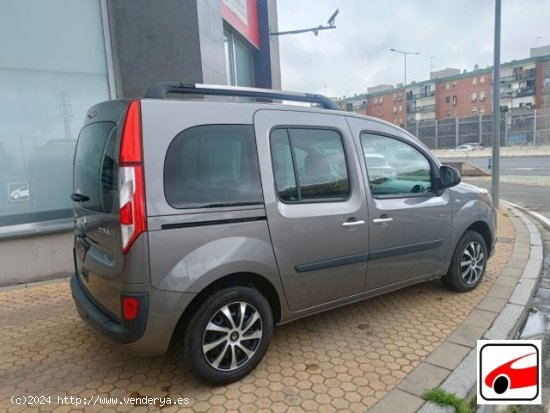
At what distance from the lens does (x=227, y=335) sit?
2.64m

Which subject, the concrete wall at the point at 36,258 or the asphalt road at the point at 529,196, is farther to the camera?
the asphalt road at the point at 529,196

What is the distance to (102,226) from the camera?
8.41 ft

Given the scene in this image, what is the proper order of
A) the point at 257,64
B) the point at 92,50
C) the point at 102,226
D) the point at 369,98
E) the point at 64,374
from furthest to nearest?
1. the point at 369,98
2. the point at 257,64
3. the point at 92,50
4. the point at 64,374
5. the point at 102,226

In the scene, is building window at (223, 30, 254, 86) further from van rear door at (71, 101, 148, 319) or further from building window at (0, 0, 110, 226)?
van rear door at (71, 101, 148, 319)

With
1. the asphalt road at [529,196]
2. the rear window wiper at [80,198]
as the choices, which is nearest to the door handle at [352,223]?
the rear window wiper at [80,198]

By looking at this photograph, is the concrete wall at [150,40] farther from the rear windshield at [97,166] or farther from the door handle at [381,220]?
the door handle at [381,220]

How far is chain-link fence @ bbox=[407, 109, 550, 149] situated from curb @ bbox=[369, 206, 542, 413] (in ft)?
108

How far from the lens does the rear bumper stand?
7.68ft

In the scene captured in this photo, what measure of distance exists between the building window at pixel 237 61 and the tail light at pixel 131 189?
20.9ft

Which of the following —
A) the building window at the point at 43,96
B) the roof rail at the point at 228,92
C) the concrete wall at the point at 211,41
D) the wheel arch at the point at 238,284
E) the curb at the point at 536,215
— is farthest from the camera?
the curb at the point at 536,215

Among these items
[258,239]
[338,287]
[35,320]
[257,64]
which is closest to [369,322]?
[338,287]

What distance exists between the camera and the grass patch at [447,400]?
239 centimetres

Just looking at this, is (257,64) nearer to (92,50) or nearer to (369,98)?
(92,50)

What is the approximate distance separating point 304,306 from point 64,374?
5.99 feet
